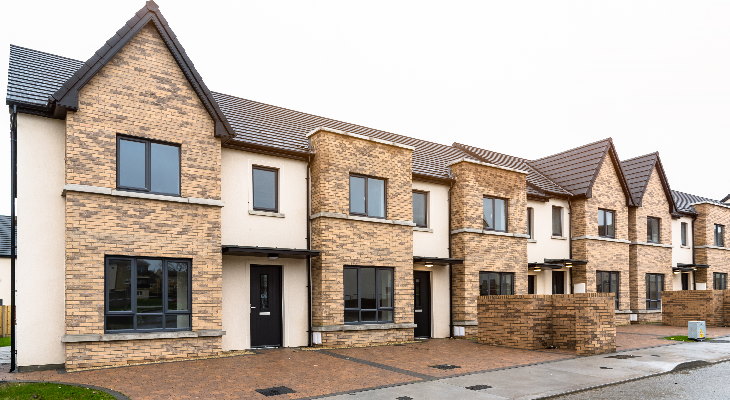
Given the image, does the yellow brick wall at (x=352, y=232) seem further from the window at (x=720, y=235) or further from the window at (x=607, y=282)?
the window at (x=720, y=235)

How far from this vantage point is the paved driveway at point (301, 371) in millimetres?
9812

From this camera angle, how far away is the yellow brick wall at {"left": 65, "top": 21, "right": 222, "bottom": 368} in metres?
12.1

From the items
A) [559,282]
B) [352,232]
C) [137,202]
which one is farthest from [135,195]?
[559,282]

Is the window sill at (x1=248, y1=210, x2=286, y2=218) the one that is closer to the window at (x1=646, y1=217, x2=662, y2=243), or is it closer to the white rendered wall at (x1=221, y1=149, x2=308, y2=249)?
the white rendered wall at (x1=221, y1=149, x2=308, y2=249)

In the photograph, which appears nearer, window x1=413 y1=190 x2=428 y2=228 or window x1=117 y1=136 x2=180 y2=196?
window x1=117 y1=136 x2=180 y2=196

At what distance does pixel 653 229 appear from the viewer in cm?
2786

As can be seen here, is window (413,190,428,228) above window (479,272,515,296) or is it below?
above

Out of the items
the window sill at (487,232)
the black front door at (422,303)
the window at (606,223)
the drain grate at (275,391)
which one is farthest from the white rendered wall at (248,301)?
the window at (606,223)

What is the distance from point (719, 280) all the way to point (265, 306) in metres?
28.5

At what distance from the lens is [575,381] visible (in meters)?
10.7

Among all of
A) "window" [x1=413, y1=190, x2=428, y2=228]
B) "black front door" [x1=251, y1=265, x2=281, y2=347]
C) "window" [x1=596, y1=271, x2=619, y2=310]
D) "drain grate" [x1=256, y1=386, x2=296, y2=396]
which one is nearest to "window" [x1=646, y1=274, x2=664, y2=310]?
"window" [x1=596, y1=271, x2=619, y2=310]

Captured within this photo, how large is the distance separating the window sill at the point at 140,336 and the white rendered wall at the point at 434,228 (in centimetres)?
790

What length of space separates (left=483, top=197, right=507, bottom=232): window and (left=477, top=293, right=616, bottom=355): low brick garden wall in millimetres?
4000

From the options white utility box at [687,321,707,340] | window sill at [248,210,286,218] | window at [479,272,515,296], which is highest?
window sill at [248,210,286,218]
